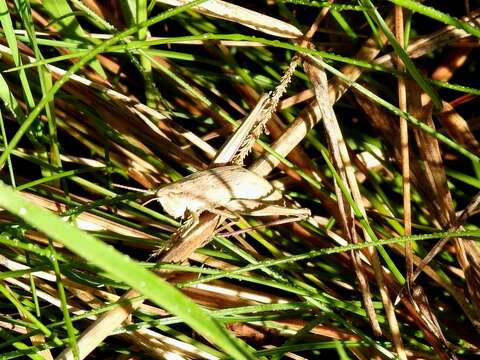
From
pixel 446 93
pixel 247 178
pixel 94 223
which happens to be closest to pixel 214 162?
pixel 247 178

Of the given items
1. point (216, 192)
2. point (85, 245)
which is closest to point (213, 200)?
point (216, 192)

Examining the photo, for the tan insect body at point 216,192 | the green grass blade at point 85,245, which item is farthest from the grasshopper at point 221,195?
the green grass blade at point 85,245

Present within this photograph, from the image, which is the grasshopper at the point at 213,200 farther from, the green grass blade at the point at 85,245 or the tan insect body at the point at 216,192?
the green grass blade at the point at 85,245

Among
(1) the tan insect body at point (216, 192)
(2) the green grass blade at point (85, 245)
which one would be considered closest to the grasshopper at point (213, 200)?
(1) the tan insect body at point (216, 192)

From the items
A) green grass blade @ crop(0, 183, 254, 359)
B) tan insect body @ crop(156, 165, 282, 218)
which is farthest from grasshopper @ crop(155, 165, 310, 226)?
green grass blade @ crop(0, 183, 254, 359)

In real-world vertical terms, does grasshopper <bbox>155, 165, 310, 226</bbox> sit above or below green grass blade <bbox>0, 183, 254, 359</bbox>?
above

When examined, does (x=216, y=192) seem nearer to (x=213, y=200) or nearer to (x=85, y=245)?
(x=213, y=200)

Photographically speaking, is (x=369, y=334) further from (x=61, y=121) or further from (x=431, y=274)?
(x=61, y=121)

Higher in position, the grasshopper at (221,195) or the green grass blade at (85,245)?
the grasshopper at (221,195)

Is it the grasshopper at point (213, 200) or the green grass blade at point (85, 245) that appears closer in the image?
the green grass blade at point (85, 245)

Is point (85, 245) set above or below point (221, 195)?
below

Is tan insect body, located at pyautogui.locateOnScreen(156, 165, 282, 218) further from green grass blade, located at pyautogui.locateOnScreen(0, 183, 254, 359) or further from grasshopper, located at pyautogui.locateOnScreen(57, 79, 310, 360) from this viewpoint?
green grass blade, located at pyautogui.locateOnScreen(0, 183, 254, 359)
